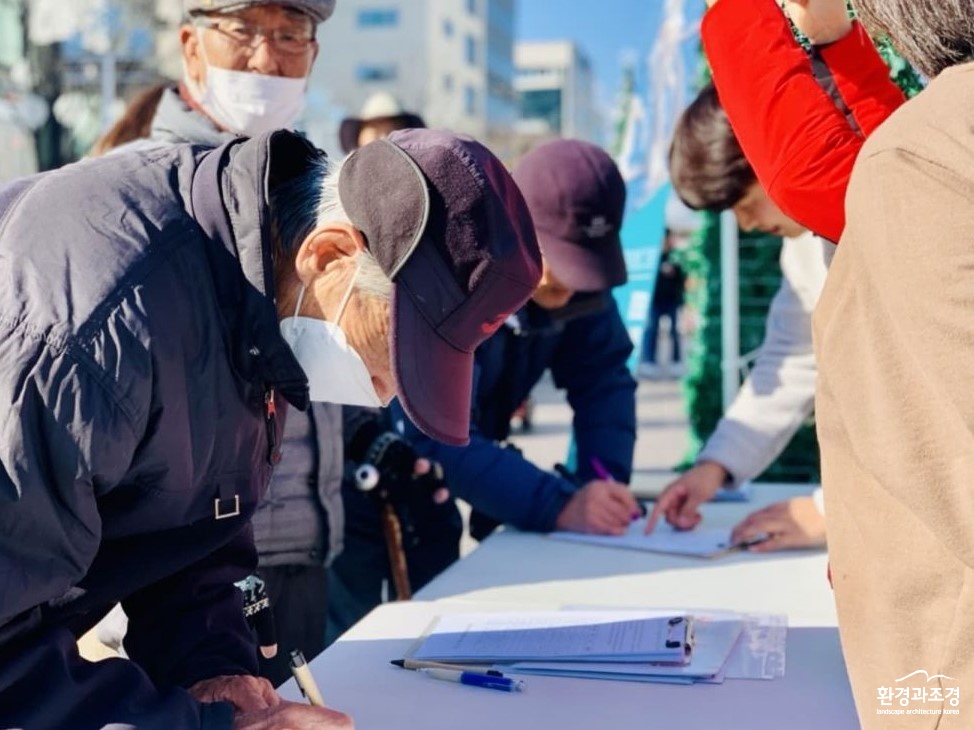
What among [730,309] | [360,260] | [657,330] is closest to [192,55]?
[360,260]

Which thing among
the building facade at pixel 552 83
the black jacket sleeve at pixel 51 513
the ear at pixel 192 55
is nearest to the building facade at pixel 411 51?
the building facade at pixel 552 83

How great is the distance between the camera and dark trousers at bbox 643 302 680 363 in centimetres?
1238

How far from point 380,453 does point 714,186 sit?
2.84 ft

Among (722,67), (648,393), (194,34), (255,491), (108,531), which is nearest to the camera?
(108,531)

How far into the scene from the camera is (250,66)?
239 centimetres

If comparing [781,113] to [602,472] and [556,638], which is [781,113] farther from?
[602,472]

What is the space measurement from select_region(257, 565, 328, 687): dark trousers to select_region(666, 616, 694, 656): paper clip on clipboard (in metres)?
0.63

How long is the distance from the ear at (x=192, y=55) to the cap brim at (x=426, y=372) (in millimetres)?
1482

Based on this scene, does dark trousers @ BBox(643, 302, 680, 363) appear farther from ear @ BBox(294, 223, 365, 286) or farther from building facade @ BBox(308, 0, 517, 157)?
building facade @ BBox(308, 0, 517, 157)

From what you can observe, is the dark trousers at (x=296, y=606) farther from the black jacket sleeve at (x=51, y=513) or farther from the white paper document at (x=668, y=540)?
the black jacket sleeve at (x=51, y=513)

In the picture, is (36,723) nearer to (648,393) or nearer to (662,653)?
(662,653)

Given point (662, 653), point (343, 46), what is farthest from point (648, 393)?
point (343, 46)

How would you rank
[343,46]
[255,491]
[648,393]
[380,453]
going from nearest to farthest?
[255,491]
[380,453]
[648,393]
[343,46]

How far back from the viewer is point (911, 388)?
2.95 feet
